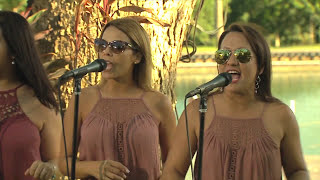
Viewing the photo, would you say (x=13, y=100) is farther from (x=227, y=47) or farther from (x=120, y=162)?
(x=227, y=47)

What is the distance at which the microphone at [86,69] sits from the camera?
10.1ft

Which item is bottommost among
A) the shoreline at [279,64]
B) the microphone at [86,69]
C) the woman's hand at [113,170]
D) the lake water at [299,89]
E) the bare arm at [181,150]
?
the lake water at [299,89]

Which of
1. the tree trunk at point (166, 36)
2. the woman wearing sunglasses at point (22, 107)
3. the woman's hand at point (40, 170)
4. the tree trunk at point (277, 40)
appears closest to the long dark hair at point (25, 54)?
the woman wearing sunglasses at point (22, 107)

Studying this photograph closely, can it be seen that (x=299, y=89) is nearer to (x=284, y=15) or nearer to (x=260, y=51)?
(x=260, y=51)

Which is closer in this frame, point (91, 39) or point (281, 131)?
point (281, 131)

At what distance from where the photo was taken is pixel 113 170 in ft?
11.2

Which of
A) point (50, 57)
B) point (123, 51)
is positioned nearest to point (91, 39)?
point (50, 57)

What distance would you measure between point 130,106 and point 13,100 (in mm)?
555

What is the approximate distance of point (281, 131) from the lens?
125 inches

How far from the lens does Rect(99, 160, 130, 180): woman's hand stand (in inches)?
134

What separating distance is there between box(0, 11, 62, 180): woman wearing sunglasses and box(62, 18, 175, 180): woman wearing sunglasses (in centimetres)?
11

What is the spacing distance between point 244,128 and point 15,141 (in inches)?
41.9

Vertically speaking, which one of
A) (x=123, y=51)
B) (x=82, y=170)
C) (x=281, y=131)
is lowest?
(x=82, y=170)

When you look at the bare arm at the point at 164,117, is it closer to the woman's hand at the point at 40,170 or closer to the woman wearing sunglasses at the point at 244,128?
the woman wearing sunglasses at the point at 244,128
